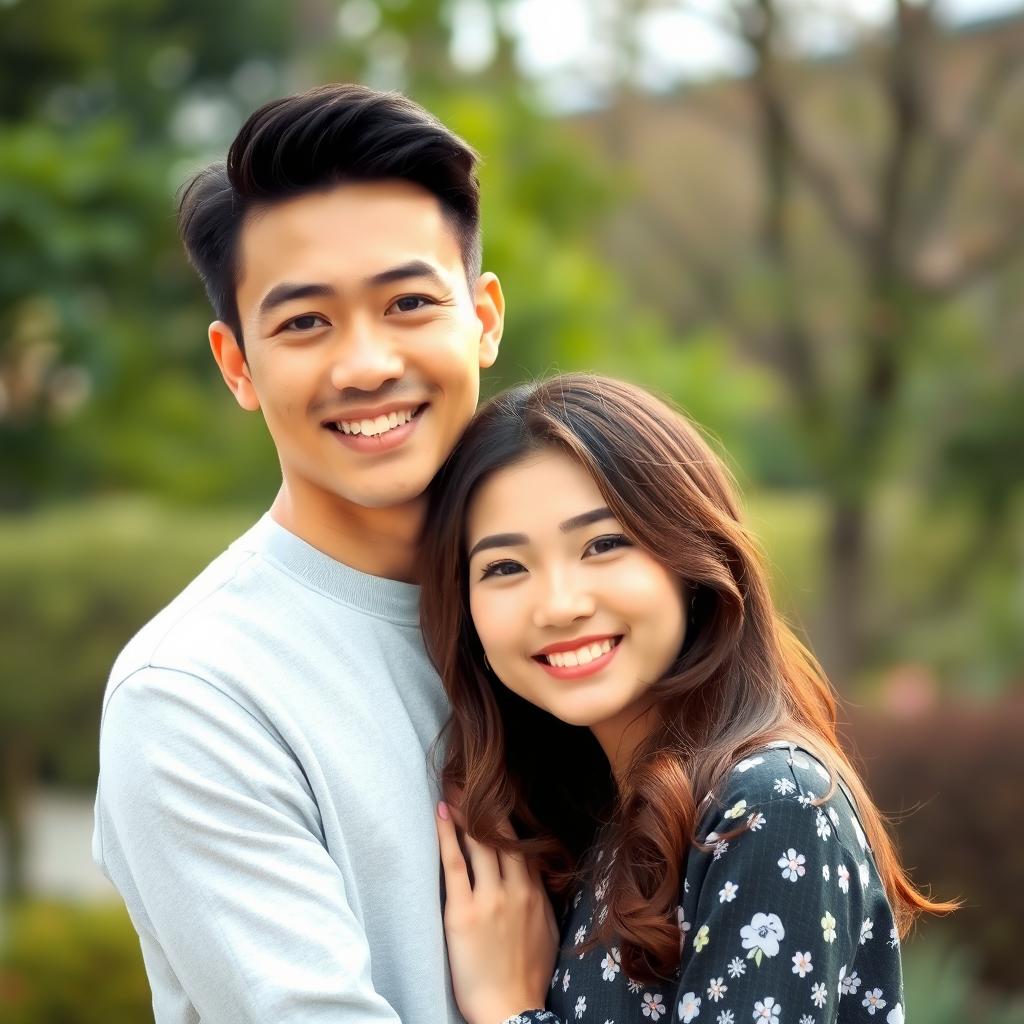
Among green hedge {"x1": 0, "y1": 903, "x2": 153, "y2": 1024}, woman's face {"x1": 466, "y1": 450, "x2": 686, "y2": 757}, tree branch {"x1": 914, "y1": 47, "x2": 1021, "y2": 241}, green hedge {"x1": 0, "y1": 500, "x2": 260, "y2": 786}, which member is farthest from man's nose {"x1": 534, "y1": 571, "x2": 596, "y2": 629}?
tree branch {"x1": 914, "y1": 47, "x2": 1021, "y2": 241}

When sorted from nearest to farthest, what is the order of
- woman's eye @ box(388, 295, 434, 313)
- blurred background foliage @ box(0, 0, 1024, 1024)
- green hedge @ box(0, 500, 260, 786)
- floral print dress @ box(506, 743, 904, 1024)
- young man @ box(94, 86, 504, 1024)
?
floral print dress @ box(506, 743, 904, 1024) → young man @ box(94, 86, 504, 1024) → woman's eye @ box(388, 295, 434, 313) → green hedge @ box(0, 500, 260, 786) → blurred background foliage @ box(0, 0, 1024, 1024)

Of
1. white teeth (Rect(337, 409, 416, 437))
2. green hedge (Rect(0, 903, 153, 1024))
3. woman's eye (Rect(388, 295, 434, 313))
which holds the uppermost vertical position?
woman's eye (Rect(388, 295, 434, 313))

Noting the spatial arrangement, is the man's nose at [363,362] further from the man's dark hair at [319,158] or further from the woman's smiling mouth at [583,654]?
the woman's smiling mouth at [583,654]

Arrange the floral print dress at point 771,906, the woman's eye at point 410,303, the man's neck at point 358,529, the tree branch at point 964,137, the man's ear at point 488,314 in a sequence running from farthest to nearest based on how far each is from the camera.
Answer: the tree branch at point 964,137, the man's ear at point 488,314, the man's neck at point 358,529, the woman's eye at point 410,303, the floral print dress at point 771,906

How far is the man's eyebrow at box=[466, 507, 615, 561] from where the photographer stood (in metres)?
2.09

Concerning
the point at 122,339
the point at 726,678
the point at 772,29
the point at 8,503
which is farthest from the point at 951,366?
the point at 726,678

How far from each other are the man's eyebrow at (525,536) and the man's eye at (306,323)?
39cm

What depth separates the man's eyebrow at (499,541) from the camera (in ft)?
6.96

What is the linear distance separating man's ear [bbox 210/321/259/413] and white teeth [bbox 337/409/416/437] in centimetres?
19

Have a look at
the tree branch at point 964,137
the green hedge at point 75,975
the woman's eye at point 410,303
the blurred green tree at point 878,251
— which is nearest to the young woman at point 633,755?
the woman's eye at point 410,303

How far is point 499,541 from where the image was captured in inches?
84.2

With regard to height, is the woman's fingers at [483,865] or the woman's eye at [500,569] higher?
the woman's eye at [500,569]

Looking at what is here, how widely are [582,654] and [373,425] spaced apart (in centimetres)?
45

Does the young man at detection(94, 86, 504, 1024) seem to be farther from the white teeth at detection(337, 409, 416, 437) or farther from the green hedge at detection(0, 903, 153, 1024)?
the green hedge at detection(0, 903, 153, 1024)
